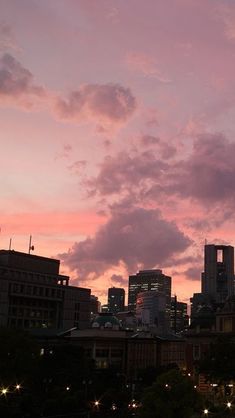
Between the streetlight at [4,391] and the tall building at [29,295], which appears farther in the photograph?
the tall building at [29,295]

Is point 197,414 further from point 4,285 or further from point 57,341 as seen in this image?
point 4,285

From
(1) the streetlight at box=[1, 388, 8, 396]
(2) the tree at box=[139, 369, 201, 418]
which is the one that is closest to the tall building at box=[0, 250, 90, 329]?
(1) the streetlight at box=[1, 388, 8, 396]

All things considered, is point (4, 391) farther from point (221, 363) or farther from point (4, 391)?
point (221, 363)

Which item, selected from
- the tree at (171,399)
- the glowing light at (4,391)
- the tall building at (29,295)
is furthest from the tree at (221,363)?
the tall building at (29,295)

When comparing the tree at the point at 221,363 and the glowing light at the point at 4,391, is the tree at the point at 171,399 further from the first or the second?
the tree at the point at 221,363

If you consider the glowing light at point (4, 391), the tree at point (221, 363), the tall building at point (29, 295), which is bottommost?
the glowing light at point (4, 391)

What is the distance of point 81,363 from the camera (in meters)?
111

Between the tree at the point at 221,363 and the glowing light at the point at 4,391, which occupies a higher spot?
the tree at the point at 221,363

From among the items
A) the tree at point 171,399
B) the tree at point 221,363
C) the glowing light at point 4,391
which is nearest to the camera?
the tree at point 171,399

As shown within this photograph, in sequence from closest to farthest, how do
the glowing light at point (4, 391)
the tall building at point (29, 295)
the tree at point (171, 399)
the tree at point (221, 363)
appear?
the tree at point (171, 399) < the glowing light at point (4, 391) < the tree at point (221, 363) < the tall building at point (29, 295)

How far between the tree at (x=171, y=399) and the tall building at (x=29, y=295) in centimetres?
12030

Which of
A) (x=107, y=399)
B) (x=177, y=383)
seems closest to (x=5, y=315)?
(x=107, y=399)

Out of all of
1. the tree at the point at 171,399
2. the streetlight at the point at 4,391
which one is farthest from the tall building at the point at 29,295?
the tree at the point at 171,399

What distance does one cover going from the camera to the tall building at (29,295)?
18138cm
